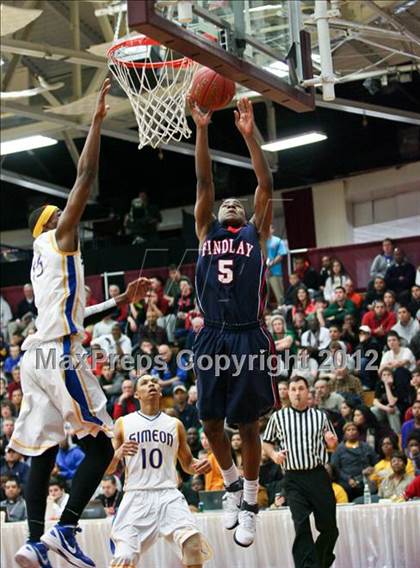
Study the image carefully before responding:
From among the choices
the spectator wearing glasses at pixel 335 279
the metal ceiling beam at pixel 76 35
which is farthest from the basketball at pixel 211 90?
the spectator wearing glasses at pixel 335 279

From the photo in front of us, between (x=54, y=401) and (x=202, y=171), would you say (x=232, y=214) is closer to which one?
(x=202, y=171)

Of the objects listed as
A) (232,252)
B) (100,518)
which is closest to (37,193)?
(100,518)

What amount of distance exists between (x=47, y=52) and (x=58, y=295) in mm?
11139

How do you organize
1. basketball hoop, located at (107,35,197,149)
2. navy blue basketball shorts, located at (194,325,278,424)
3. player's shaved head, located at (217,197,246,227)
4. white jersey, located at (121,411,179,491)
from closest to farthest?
navy blue basketball shorts, located at (194,325,278,424) → player's shaved head, located at (217,197,246,227) → basketball hoop, located at (107,35,197,149) → white jersey, located at (121,411,179,491)

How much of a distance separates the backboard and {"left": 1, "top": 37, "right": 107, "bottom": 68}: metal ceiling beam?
9.85 m

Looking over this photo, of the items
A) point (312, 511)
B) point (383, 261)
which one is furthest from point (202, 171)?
point (383, 261)

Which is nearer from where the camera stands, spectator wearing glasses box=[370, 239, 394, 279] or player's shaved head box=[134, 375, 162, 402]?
player's shaved head box=[134, 375, 162, 402]

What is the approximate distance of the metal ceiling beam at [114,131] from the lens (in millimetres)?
20125

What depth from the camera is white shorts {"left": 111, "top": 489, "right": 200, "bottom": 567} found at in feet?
34.1

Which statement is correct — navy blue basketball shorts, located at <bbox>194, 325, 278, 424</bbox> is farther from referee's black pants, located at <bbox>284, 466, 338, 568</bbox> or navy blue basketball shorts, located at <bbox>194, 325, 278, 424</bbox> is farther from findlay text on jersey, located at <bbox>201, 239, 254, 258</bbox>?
referee's black pants, located at <bbox>284, 466, 338, 568</bbox>

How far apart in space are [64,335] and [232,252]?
151 cm

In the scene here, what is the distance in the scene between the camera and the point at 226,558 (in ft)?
40.8

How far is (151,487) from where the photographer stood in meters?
10.7

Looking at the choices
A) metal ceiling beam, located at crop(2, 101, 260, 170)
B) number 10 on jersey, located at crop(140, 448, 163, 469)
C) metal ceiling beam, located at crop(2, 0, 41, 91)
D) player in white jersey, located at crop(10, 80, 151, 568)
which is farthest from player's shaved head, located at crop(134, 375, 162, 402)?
metal ceiling beam, located at crop(2, 101, 260, 170)
